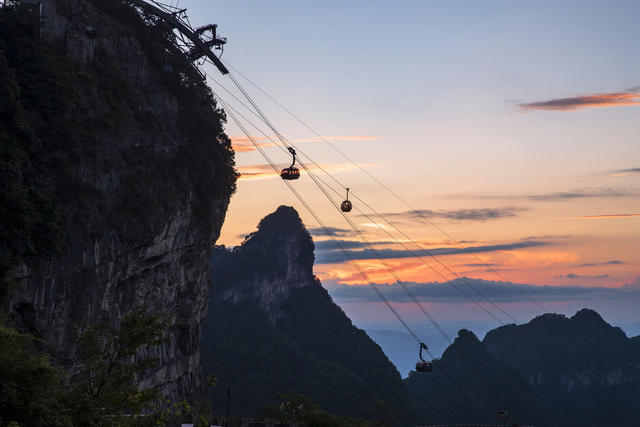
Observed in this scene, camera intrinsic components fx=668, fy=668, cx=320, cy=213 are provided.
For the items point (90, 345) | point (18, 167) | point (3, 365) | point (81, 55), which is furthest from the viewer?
point (81, 55)

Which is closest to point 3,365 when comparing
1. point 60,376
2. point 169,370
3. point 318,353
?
point 60,376

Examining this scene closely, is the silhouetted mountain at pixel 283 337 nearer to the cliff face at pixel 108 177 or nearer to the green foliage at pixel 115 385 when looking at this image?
the cliff face at pixel 108 177

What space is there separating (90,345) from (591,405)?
201 metres

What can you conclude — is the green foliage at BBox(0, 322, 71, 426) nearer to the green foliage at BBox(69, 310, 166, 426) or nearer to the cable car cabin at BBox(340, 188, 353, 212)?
the green foliage at BBox(69, 310, 166, 426)

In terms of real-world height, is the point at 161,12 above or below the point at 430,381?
above

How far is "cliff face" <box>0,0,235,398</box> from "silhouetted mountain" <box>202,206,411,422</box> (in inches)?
2457

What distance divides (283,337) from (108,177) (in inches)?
4100

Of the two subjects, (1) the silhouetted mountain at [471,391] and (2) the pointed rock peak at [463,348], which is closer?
(1) the silhouetted mountain at [471,391]

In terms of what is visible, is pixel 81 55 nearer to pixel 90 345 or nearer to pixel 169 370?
pixel 169 370

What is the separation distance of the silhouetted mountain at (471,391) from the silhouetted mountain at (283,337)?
17.1m

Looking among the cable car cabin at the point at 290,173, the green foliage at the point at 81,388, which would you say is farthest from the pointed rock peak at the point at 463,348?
the green foliage at the point at 81,388

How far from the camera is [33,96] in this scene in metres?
48.9

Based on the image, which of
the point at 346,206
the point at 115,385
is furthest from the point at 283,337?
the point at 115,385

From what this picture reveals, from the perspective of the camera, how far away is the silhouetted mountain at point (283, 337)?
13350 centimetres
